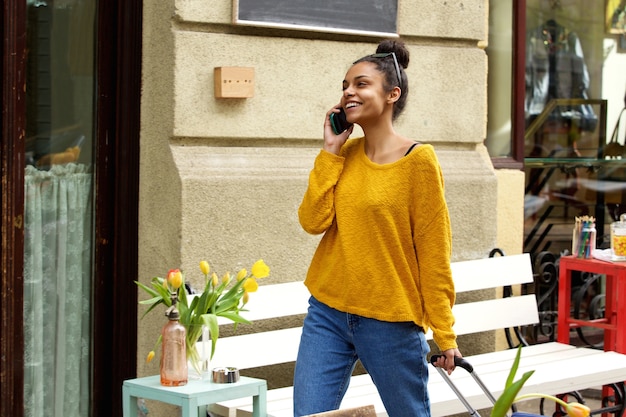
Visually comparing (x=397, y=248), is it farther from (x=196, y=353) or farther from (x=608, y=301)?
(x=608, y=301)

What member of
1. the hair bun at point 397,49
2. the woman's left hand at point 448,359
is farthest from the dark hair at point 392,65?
the woman's left hand at point 448,359

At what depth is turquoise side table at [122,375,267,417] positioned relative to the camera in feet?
12.9

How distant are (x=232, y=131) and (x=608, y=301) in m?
2.32

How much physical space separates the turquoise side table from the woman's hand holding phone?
0.90 meters

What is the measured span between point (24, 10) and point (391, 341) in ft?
7.72

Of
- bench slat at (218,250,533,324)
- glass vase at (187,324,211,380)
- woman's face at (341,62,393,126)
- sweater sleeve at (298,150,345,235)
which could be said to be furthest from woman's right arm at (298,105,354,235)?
bench slat at (218,250,533,324)

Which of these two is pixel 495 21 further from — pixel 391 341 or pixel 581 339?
pixel 391 341

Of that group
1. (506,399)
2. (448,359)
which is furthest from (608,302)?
(506,399)

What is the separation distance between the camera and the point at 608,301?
6254 millimetres

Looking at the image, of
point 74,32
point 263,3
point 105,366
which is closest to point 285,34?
point 263,3

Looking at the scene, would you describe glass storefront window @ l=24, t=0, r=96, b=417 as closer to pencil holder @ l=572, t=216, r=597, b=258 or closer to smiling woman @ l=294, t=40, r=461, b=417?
smiling woman @ l=294, t=40, r=461, b=417

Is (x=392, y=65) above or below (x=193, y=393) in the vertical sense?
above

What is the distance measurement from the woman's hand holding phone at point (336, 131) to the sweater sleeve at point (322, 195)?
0.05 meters

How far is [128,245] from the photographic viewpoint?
18.0ft
